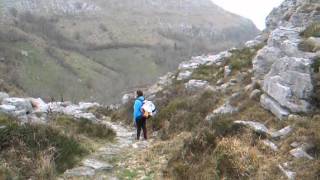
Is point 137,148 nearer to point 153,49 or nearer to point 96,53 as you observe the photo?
point 96,53

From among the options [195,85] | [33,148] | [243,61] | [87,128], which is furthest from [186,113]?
[33,148]

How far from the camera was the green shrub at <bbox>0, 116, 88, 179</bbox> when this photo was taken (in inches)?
400

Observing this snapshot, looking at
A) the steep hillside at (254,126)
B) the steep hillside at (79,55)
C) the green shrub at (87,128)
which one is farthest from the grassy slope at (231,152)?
the steep hillside at (79,55)

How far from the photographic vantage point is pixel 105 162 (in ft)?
41.2

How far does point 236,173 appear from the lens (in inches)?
375

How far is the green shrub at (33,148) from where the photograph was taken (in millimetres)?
10164

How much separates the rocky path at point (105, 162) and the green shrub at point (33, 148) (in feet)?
0.86

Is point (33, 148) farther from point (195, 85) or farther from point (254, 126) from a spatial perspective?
point (195, 85)

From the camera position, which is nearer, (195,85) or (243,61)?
(243,61)

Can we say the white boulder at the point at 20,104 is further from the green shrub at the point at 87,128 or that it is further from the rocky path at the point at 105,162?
the rocky path at the point at 105,162

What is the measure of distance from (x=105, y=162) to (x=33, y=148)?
222 centimetres

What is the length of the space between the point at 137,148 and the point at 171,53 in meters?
168

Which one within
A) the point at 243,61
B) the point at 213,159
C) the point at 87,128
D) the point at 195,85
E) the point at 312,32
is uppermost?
the point at 312,32

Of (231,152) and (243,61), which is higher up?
(243,61)
